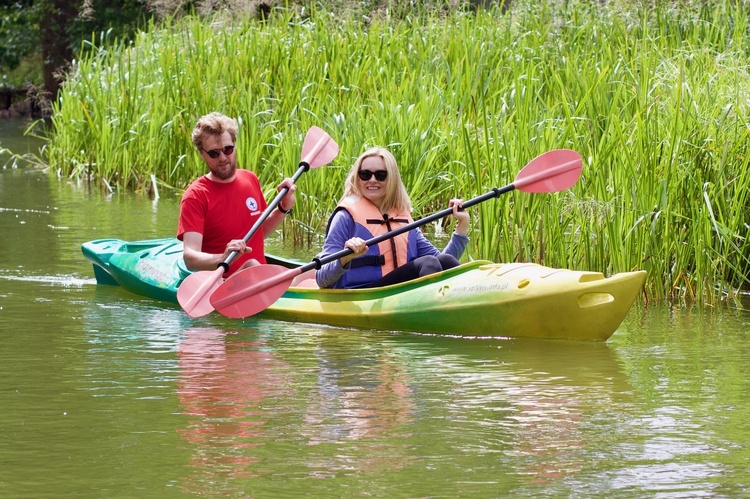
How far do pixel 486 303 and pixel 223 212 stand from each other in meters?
1.44

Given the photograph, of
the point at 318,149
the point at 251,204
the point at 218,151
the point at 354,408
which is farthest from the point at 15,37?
the point at 354,408

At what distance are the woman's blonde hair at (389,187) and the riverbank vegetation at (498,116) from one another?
0.76m

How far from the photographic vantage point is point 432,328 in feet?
19.7

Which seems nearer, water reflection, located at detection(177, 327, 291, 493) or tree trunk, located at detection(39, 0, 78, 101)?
water reflection, located at detection(177, 327, 291, 493)

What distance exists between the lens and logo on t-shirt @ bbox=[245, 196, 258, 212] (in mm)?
6531

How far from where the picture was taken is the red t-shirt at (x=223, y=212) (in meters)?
6.31

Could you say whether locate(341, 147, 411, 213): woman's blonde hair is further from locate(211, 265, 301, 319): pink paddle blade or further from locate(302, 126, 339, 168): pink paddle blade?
locate(302, 126, 339, 168): pink paddle blade

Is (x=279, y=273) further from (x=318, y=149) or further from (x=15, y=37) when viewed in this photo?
(x=15, y=37)

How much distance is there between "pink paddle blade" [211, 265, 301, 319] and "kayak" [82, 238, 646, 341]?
208 millimetres

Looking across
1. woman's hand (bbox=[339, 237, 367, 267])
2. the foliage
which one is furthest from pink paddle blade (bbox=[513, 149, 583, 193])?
the foliage

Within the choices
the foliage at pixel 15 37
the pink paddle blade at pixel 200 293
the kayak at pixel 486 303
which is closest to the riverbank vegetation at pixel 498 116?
the kayak at pixel 486 303

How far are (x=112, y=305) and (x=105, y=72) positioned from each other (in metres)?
5.55

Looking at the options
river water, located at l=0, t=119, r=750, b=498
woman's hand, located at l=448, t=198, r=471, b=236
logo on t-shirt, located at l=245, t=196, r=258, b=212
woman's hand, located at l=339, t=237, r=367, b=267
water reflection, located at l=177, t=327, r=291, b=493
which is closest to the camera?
river water, located at l=0, t=119, r=750, b=498

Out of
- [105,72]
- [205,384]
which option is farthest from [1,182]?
[205,384]
